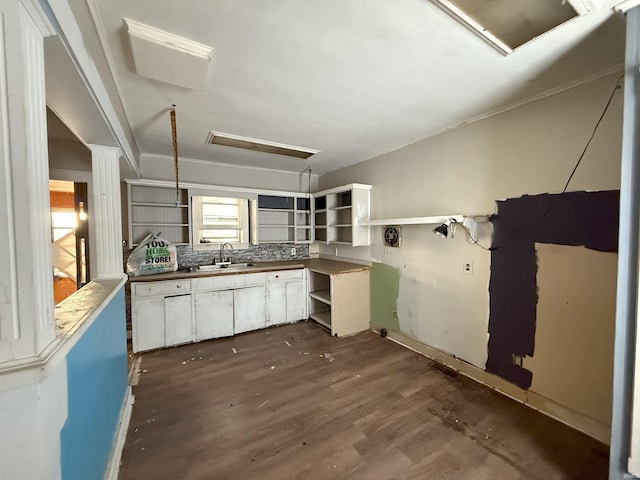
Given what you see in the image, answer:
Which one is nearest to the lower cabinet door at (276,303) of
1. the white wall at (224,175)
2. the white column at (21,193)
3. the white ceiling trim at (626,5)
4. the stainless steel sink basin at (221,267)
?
the stainless steel sink basin at (221,267)

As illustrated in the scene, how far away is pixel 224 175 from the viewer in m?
3.77

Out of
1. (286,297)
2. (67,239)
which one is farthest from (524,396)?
(67,239)

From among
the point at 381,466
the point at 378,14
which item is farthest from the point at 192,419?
the point at 378,14

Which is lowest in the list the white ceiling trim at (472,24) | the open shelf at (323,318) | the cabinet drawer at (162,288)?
the open shelf at (323,318)

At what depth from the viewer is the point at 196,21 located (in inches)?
48.8

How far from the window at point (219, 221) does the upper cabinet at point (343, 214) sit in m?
1.20

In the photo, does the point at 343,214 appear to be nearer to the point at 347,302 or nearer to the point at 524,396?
the point at 347,302

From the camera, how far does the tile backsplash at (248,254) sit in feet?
11.6

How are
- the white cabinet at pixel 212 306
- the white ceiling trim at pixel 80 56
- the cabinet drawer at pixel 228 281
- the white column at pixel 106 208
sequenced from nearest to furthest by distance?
1. the white ceiling trim at pixel 80 56
2. the white column at pixel 106 208
3. the white cabinet at pixel 212 306
4. the cabinet drawer at pixel 228 281

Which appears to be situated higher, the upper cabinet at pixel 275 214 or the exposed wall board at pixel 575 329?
the upper cabinet at pixel 275 214

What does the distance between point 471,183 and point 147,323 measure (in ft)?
11.9

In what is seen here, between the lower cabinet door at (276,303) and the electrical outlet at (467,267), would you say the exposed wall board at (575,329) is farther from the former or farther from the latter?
the lower cabinet door at (276,303)

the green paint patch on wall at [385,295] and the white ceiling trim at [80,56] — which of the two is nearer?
the white ceiling trim at [80,56]

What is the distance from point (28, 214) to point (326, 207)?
3.45 meters
